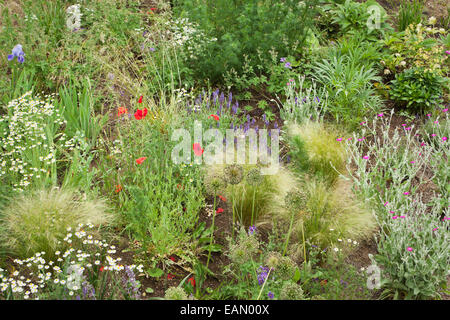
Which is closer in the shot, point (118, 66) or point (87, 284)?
point (87, 284)

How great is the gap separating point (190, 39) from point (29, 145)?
2.15 m

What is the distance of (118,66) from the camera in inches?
209

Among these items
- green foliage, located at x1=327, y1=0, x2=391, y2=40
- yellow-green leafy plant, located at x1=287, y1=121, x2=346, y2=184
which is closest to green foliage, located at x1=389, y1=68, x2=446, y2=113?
green foliage, located at x1=327, y1=0, x2=391, y2=40

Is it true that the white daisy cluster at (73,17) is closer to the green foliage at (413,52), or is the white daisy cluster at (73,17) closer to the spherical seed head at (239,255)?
the green foliage at (413,52)

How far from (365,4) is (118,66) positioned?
3.16 meters

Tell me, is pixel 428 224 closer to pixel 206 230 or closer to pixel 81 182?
pixel 206 230

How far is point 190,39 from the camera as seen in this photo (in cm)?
526

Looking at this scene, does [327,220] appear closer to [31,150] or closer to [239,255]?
[239,255]

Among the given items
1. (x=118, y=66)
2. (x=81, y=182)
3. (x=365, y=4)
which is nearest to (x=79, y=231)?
(x=81, y=182)

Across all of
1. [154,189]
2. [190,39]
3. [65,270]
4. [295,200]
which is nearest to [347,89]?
[190,39]

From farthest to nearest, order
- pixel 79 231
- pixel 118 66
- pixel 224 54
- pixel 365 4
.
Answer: pixel 365 4 < pixel 118 66 < pixel 224 54 < pixel 79 231

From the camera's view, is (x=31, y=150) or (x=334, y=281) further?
(x=31, y=150)

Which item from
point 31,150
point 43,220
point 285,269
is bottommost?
point 285,269

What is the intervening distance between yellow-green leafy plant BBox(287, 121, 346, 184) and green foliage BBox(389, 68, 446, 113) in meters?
1.39
